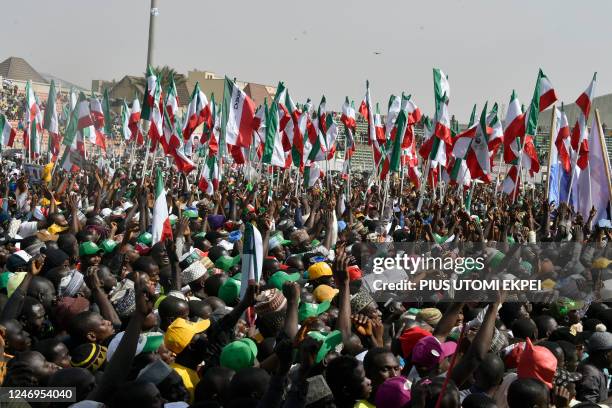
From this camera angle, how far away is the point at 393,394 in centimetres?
361

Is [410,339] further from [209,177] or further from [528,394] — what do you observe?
[209,177]

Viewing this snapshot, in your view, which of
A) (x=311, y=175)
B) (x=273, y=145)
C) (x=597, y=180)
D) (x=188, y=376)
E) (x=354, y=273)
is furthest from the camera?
(x=311, y=175)

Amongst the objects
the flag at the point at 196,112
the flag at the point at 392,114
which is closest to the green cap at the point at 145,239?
the flag at the point at 196,112

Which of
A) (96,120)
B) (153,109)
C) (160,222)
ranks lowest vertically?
(160,222)

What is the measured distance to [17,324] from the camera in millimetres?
4938

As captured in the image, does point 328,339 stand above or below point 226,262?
above

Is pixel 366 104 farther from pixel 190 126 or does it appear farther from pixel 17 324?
pixel 17 324

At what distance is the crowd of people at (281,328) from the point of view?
3.67 metres

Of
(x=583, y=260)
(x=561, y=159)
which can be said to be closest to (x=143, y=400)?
(x=583, y=260)

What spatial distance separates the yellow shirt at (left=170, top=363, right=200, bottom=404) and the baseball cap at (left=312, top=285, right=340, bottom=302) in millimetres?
1865

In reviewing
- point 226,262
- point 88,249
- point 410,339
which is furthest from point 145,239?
point 410,339

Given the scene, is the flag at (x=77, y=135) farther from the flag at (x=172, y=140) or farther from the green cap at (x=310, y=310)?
the green cap at (x=310, y=310)

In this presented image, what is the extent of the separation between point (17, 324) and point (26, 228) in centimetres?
456

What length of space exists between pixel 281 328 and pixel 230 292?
1563 mm
